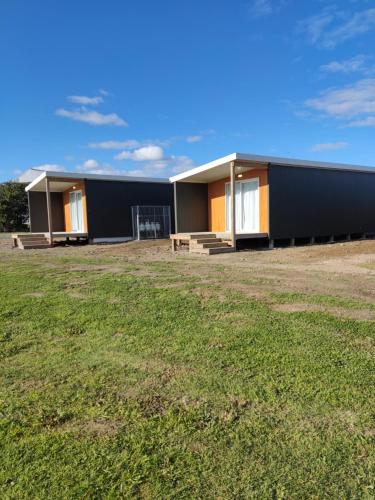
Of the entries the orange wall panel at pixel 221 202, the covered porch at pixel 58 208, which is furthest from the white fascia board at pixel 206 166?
the covered porch at pixel 58 208

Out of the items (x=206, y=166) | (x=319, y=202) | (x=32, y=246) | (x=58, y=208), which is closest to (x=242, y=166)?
(x=206, y=166)

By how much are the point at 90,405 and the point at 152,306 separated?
2.10 meters

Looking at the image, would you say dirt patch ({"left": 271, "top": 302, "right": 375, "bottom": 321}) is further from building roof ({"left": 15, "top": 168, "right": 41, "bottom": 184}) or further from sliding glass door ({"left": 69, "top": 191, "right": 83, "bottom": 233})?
building roof ({"left": 15, "top": 168, "right": 41, "bottom": 184})

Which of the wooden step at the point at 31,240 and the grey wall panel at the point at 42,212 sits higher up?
the grey wall panel at the point at 42,212

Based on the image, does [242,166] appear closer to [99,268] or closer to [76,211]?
[99,268]

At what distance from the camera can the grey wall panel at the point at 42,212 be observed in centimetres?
1905

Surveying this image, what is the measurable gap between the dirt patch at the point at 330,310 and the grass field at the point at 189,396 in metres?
0.03

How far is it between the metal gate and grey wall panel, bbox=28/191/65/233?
5913mm

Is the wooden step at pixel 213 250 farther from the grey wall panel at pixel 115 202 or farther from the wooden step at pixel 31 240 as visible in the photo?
the wooden step at pixel 31 240

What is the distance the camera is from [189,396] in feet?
7.27

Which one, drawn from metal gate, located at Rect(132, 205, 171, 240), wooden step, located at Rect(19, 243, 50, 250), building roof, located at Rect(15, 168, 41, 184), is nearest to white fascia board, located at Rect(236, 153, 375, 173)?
metal gate, located at Rect(132, 205, 171, 240)

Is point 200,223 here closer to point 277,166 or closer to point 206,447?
point 277,166

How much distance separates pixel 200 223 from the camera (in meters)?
15.2

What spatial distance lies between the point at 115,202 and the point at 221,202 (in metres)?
5.08
